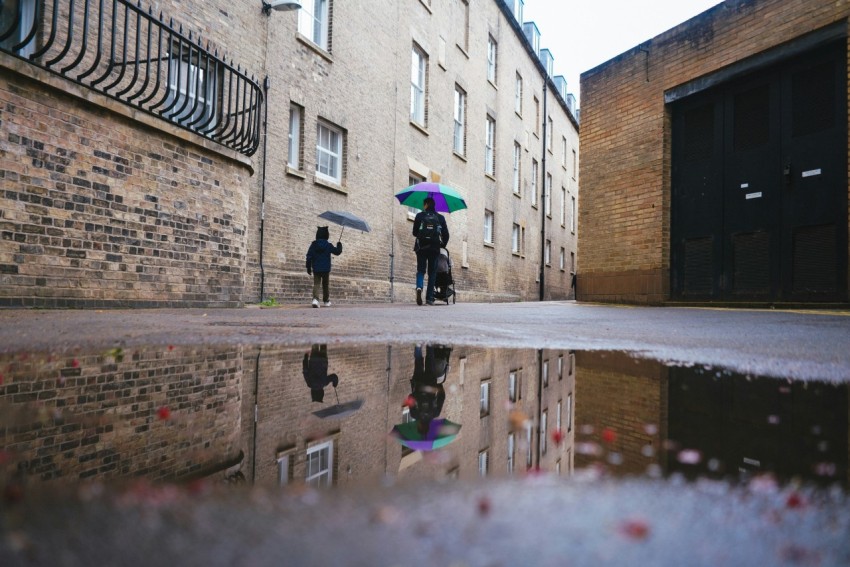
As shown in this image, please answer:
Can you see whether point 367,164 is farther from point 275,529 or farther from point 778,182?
point 275,529

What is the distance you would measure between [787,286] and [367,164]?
8.94 metres

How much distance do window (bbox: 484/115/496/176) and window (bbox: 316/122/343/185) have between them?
31.2ft

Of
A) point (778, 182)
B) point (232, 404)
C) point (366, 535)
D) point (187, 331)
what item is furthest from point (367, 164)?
point (366, 535)

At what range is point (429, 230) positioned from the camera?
1009 cm

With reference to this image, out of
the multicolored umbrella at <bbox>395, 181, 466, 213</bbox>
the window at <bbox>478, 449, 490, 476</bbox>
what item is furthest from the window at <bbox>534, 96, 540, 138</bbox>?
the window at <bbox>478, 449, 490, 476</bbox>

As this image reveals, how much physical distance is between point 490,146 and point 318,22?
1049 cm

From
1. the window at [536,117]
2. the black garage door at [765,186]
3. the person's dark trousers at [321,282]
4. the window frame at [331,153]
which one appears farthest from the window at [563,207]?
the person's dark trousers at [321,282]

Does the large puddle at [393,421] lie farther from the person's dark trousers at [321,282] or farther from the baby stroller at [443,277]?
the baby stroller at [443,277]

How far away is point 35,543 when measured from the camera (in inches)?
21.2

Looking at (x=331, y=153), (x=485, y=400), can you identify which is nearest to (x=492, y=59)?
(x=331, y=153)

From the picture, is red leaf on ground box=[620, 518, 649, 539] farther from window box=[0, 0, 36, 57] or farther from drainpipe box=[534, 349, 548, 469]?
Result: window box=[0, 0, 36, 57]

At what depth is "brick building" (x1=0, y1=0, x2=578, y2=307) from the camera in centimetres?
532

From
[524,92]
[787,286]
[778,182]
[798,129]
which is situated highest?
[524,92]

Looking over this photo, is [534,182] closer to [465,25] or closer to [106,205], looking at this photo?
[465,25]
